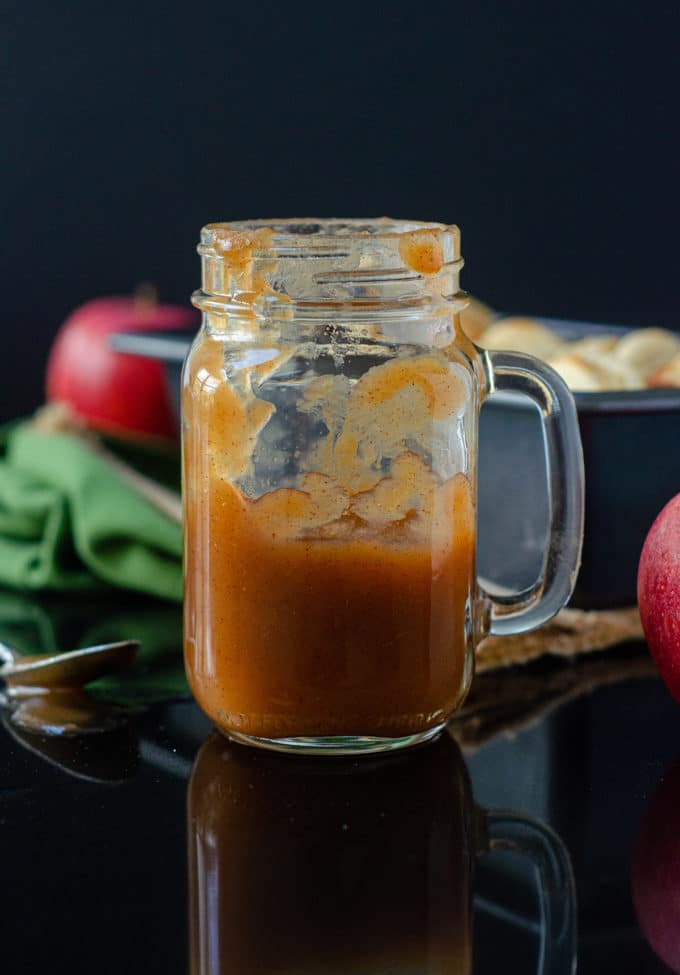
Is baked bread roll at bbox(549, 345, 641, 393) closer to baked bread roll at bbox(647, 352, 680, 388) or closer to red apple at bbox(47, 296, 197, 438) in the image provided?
baked bread roll at bbox(647, 352, 680, 388)

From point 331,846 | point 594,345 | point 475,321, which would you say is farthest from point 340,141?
point 331,846

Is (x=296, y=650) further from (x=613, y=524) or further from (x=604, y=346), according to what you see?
(x=604, y=346)

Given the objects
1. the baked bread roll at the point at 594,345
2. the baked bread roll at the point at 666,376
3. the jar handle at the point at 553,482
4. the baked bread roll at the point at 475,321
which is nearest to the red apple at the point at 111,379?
the baked bread roll at the point at 475,321

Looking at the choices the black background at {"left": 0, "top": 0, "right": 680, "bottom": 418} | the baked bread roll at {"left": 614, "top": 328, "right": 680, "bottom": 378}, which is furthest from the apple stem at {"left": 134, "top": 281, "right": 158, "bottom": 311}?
the baked bread roll at {"left": 614, "top": 328, "right": 680, "bottom": 378}

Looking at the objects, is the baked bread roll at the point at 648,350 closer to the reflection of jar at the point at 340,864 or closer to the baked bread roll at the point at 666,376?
the baked bread roll at the point at 666,376

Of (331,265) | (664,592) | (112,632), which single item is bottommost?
(112,632)

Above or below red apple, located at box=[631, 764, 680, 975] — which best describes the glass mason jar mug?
above

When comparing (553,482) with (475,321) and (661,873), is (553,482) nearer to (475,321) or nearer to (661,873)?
(661,873)
